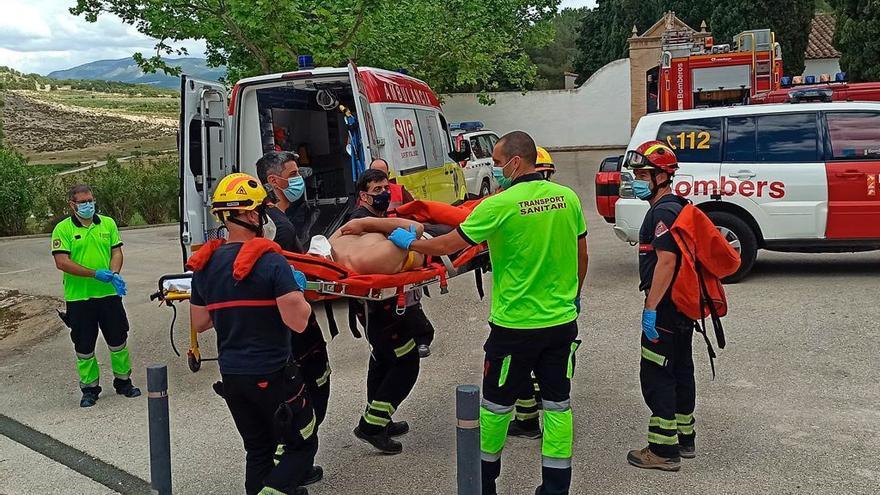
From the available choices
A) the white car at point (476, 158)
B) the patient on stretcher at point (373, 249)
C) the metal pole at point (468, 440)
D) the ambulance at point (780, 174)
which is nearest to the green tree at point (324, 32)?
the white car at point (476, 158)

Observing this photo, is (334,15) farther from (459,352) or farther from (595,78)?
(595,78)

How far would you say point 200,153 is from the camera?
7.93m

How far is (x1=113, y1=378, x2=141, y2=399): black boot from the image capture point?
6.62 metres

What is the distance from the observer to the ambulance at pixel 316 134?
7.86m

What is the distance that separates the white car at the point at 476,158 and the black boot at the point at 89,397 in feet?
29.8

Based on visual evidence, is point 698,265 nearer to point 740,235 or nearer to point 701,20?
point 740,235

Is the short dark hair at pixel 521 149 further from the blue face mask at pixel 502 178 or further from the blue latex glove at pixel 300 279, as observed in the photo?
the blue latex glove at pixel 300 279

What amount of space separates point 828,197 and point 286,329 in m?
7.04

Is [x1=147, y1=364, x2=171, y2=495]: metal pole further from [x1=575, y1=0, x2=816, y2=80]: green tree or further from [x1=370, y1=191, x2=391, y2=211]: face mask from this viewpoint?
[x1=575, y1=0, x2=816, y2=80]: green tree

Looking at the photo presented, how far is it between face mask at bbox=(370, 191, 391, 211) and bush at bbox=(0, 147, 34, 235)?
559 inches

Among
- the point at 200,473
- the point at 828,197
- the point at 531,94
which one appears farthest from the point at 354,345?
the point at 531,94

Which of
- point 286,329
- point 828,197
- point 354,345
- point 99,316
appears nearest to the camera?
point 286,329

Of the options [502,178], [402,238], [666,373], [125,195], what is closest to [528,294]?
[502,178]

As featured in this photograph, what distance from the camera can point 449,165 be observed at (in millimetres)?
10781
